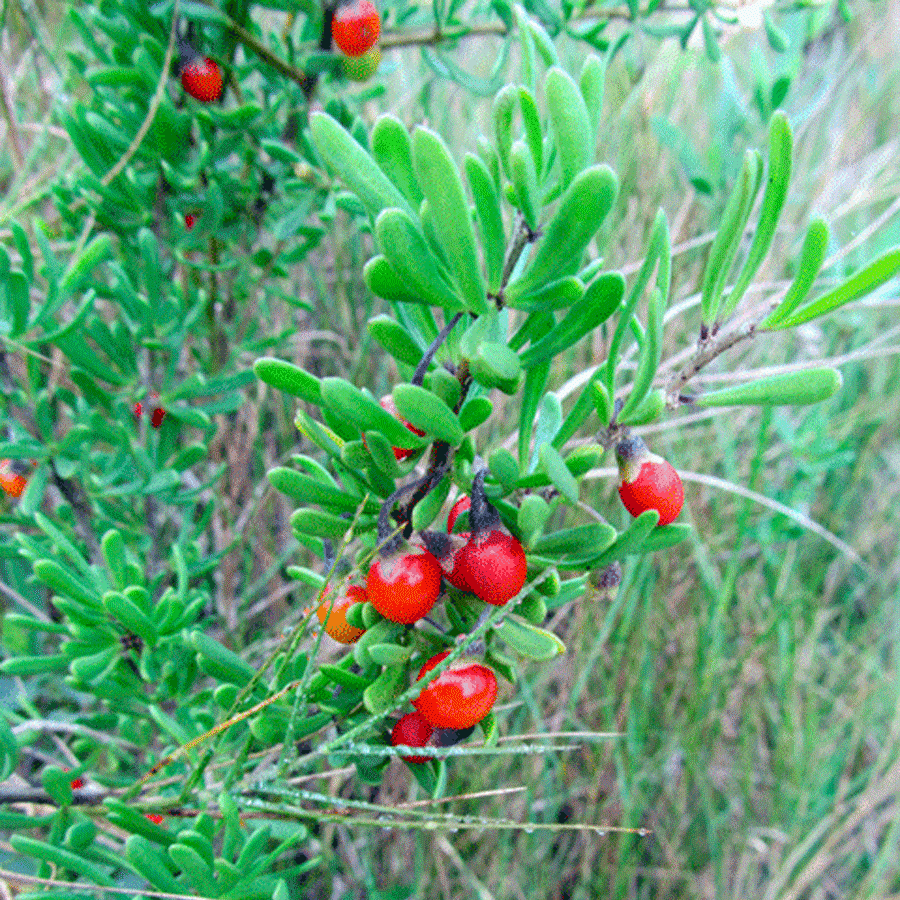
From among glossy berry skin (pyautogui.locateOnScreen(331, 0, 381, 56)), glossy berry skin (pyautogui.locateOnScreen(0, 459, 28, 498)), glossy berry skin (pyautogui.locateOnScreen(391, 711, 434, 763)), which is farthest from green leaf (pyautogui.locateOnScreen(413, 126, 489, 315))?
glossy berry skin (pyautogui.locateOnScreen(0, 459, 28, 498))

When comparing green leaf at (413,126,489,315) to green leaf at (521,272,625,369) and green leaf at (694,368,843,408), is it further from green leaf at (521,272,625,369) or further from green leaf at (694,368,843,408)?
green leaf at (694,368,843,408)

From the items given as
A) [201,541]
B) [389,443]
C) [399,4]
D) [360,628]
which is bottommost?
[201,541]

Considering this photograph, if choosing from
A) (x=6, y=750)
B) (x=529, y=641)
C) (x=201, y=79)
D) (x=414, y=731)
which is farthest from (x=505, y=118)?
(x=6, y=750)

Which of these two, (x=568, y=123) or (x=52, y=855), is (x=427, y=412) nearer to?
(x=568, y=123)

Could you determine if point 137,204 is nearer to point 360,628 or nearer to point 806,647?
point 360,628

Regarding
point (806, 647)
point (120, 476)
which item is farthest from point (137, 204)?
point (806, 647)

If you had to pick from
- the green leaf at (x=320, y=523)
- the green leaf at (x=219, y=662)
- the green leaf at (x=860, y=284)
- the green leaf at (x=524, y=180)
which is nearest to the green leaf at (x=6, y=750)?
the green leaf at (x=219, y=662)
